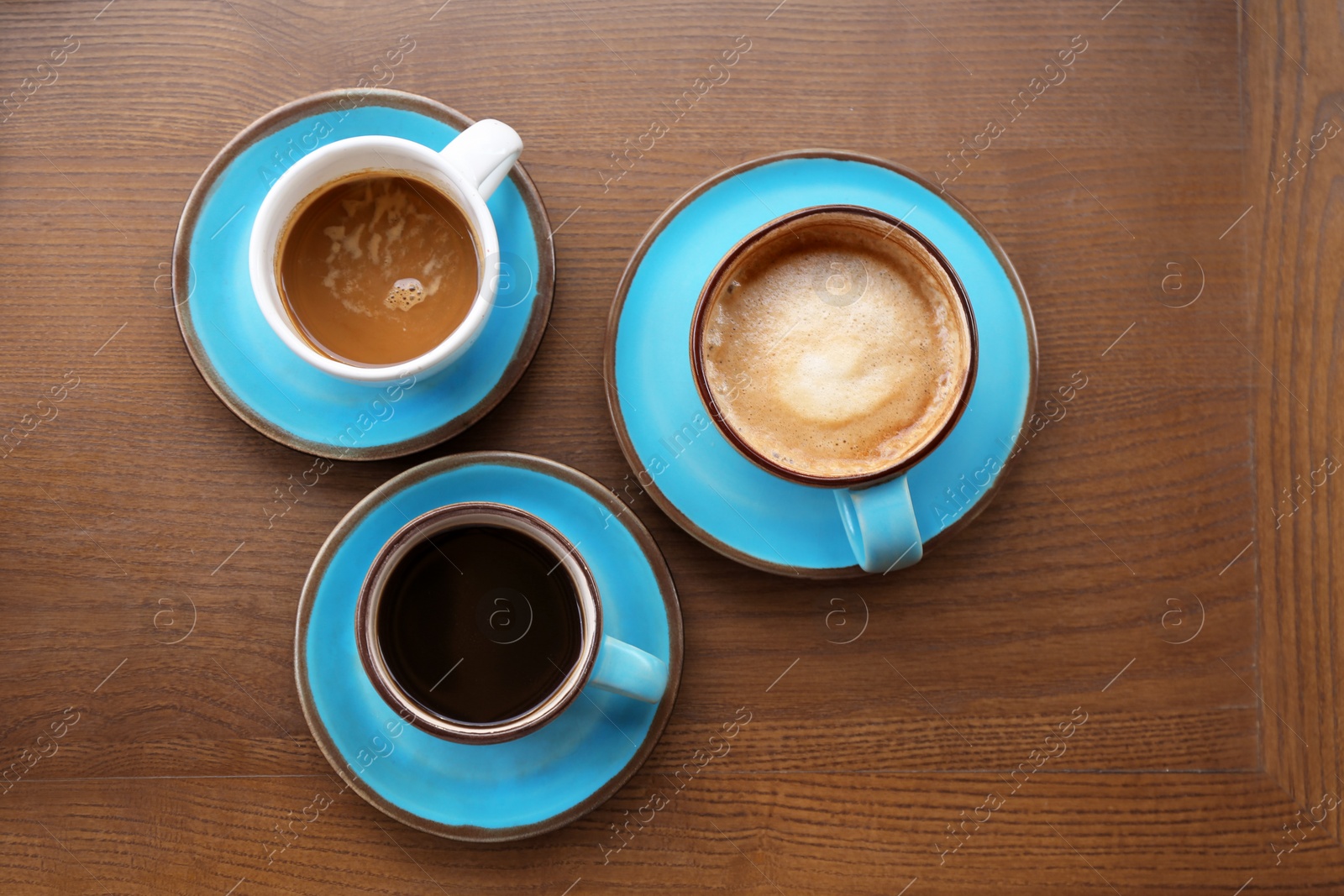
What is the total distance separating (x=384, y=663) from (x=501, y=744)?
0.60 feet

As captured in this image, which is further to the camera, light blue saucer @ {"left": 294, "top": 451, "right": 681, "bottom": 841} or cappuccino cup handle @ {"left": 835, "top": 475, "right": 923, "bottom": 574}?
light blue saucer @ {"left": 294, "top": 451, "right": 681, "bottom": 841}

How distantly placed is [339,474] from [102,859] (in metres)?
0.57

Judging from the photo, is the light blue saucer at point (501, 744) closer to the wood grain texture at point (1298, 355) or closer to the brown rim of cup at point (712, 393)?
the brown rim of cup at point (712, 393)

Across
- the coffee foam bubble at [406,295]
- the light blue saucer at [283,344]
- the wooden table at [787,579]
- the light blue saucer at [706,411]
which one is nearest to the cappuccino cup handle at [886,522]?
the light blue saucer at [706,411]

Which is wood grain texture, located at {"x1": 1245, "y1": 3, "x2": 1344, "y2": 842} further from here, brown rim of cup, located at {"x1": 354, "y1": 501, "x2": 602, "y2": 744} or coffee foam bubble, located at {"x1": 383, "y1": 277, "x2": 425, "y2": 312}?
coffee foam bubble, located at {"x1": 383, "y1": 277, "x2": 425, "y2": 312}

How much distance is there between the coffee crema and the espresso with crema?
0.31 metres

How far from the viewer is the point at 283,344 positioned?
101 cm

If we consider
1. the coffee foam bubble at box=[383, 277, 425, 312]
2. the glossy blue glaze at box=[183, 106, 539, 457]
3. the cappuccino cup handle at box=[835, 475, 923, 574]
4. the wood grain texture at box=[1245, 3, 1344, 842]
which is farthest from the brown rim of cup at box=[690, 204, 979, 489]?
the wood grain texture at box=[1245, 3, 1344, 842]

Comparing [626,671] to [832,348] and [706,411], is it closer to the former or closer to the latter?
[706,411]

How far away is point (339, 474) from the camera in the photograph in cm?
108

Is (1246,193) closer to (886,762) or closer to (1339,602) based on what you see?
(1339,602)

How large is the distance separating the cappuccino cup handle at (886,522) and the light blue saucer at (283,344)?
417 millimetres

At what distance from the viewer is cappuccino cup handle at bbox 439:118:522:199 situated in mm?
919

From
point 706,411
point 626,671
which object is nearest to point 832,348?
point 706,411
